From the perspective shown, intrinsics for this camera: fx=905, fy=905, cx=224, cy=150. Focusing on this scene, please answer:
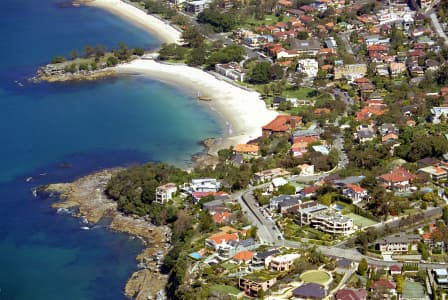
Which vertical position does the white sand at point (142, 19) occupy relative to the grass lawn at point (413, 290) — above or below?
above

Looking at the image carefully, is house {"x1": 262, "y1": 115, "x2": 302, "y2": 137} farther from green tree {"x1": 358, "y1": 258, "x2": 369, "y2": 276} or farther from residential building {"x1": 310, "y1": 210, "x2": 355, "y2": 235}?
green tree {"x1": 358, "y1": 258, "x2": 369, "y2": 276}

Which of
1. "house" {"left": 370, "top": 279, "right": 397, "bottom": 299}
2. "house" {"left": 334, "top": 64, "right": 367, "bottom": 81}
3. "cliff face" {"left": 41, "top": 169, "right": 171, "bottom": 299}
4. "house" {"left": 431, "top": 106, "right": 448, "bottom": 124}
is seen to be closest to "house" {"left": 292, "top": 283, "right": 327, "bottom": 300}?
"house" {"left": 370, "top": 279, "right": 397, "bottom": 299}

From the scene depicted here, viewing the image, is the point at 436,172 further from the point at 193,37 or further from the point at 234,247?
the point at 193,37

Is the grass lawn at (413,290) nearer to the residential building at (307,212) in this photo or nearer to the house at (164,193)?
the residential building at (307,212)

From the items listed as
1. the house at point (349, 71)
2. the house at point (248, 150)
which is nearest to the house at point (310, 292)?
the house at point (248, 150)

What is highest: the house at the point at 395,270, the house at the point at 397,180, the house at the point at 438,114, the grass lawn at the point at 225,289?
the house at the point at 438,114

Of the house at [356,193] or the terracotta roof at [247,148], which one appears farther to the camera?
the terracotta roof at [247,148]
